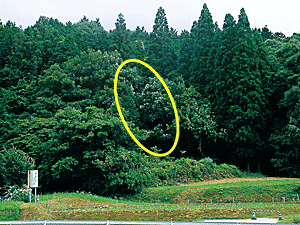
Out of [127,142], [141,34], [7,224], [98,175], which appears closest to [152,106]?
[127,142]

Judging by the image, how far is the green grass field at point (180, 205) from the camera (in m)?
19.2

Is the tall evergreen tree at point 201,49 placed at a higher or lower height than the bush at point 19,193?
higher

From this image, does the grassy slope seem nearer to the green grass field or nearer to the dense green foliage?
the green grass field

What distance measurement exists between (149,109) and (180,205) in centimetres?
2252

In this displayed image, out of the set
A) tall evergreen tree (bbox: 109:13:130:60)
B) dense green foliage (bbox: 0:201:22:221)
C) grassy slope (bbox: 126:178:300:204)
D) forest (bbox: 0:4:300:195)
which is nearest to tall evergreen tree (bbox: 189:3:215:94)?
forest (bbox: 0:4:300:195)

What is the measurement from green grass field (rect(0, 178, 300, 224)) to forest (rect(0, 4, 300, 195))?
440cm

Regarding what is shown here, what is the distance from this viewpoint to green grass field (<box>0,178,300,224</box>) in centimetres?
1924

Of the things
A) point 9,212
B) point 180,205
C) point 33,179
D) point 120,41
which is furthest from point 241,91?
point 9,212

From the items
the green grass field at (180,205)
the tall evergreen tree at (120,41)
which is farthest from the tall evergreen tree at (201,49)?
the green grass field at (180,205)

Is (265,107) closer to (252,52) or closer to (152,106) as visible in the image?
(252,52)

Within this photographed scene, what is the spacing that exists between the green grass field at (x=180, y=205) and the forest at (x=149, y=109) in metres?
4.40

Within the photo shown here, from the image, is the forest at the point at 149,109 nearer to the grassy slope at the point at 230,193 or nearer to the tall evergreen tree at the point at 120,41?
the grassy slope at the point at 230,193

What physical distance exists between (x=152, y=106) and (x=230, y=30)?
1286 cm

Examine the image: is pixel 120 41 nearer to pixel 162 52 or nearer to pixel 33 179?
pixel 162 52
